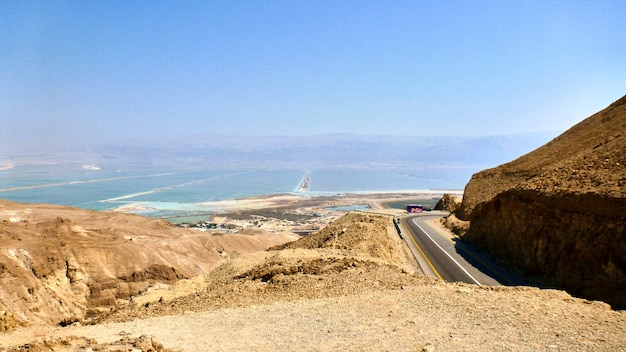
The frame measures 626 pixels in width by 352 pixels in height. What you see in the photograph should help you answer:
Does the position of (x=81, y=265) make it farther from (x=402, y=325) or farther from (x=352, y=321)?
(x=402, y=325)

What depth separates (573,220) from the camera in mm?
19672

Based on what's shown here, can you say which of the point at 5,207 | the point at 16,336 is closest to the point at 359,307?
the point at 16,336

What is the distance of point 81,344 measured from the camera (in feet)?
35.0

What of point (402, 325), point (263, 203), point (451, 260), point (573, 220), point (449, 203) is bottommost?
point (263, 203)

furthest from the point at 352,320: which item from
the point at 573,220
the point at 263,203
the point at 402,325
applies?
the point at 263,203

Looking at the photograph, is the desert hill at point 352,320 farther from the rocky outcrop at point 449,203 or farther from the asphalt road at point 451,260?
the rocky outcrop at point 449,203

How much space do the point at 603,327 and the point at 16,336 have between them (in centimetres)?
1507

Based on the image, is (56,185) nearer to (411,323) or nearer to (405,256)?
(405,256)

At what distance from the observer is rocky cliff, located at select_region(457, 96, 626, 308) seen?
17109 mm

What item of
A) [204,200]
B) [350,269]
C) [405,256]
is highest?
[350,269]

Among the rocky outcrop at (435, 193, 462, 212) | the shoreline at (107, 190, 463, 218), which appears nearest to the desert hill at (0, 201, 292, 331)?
the rocky outcrop at (435, 193, 462, 212)

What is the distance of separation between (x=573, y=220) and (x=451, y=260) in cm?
815

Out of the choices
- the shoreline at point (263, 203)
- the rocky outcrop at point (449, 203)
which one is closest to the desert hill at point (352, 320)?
the rocky outcrop at point (449, 203)

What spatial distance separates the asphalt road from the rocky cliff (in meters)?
1.13
